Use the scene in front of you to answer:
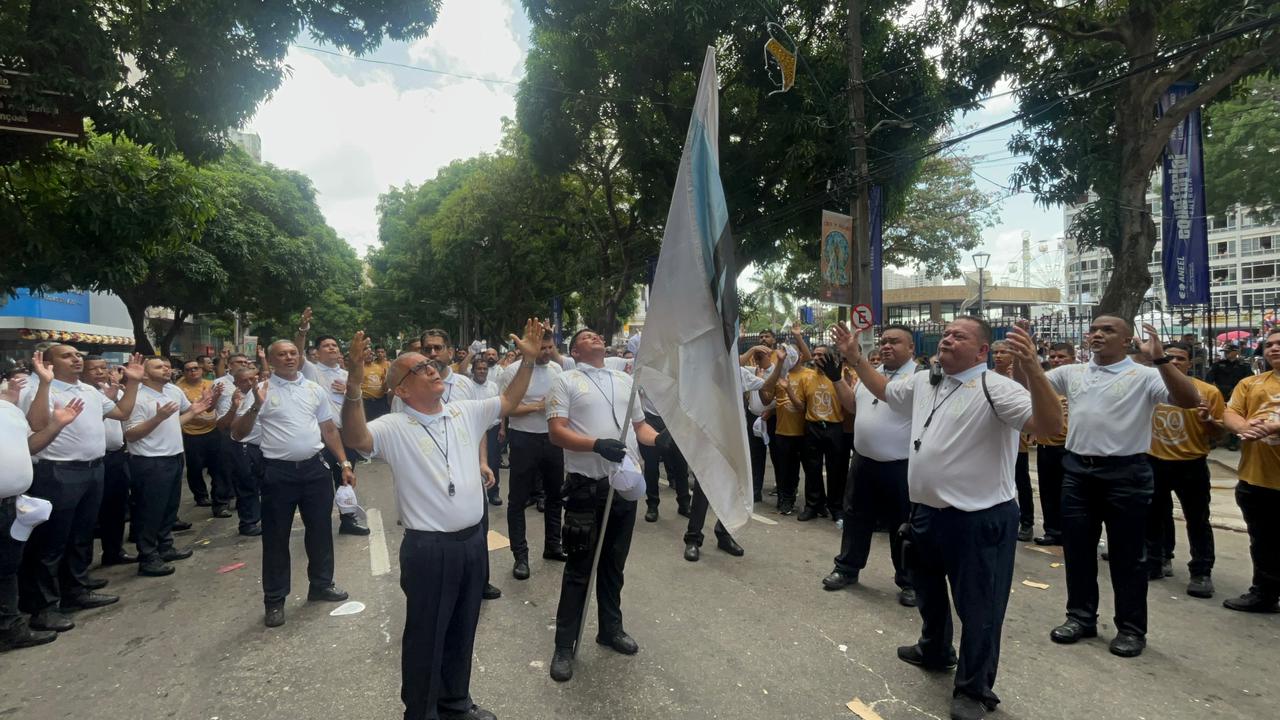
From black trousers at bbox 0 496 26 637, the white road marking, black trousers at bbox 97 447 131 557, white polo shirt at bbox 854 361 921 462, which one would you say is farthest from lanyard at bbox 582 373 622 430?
black trousers at bbox 97 447 131 557

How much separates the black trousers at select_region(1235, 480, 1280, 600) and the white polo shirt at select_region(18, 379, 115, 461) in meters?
8.56

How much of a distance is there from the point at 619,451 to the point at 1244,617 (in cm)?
469

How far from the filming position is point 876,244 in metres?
13.3

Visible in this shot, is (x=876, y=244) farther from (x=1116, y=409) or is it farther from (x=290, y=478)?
(x=290, y=478)

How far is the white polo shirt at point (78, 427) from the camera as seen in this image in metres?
5.15

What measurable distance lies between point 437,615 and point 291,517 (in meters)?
2.50

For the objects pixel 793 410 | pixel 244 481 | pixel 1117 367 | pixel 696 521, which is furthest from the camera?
pixel 793 410

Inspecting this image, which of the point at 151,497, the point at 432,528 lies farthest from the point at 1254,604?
the point at 151,497

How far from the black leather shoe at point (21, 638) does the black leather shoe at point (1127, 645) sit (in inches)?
269

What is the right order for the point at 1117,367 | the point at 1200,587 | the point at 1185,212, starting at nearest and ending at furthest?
the point at 1117,367
the point at 1200,587
the point at 1185,212

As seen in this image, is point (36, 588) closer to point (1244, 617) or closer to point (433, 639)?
point (433, 639)

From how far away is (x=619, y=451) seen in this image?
3549mm

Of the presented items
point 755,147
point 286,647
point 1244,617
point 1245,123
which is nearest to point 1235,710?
point 1244,617

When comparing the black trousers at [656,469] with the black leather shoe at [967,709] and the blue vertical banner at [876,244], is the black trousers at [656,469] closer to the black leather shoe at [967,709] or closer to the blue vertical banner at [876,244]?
the black leather shoe at [967,709]
